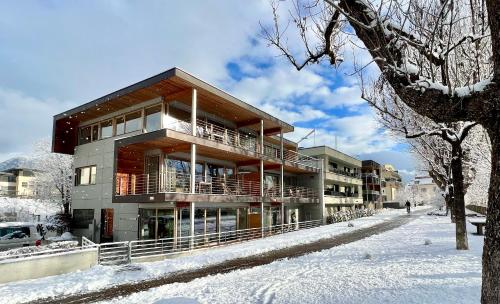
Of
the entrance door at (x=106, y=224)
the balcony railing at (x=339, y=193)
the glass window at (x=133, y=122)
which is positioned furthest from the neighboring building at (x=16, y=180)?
the glass window at (x=133, y=122)

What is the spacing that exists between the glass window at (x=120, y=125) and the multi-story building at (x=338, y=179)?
2178 cm

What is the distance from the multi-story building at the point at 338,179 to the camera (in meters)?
40.7

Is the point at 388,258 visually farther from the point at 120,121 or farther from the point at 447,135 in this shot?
the point at 120,121

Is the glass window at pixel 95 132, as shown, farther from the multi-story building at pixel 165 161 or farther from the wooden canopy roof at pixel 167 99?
the wooden canopy roof at pixel 167 99

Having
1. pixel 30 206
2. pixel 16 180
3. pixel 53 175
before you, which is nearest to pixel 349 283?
pixel 53 175

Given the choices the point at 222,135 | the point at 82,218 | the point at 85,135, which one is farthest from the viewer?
the point at 85,135

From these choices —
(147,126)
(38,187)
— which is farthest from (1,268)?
(38,187)

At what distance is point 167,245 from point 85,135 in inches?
450

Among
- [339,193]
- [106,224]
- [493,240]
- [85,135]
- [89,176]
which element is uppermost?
[85,135]

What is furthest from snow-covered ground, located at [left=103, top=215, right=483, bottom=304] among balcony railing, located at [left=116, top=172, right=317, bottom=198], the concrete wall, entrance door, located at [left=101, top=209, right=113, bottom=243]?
entrance door, located at [left=101, top=209, right=113, bottom=243]

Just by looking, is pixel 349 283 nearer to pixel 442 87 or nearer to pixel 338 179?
pixel 442 87

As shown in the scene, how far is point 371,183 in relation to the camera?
7012 centimetres

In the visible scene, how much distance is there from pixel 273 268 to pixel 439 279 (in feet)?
17.8

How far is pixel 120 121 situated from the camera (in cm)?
2269
